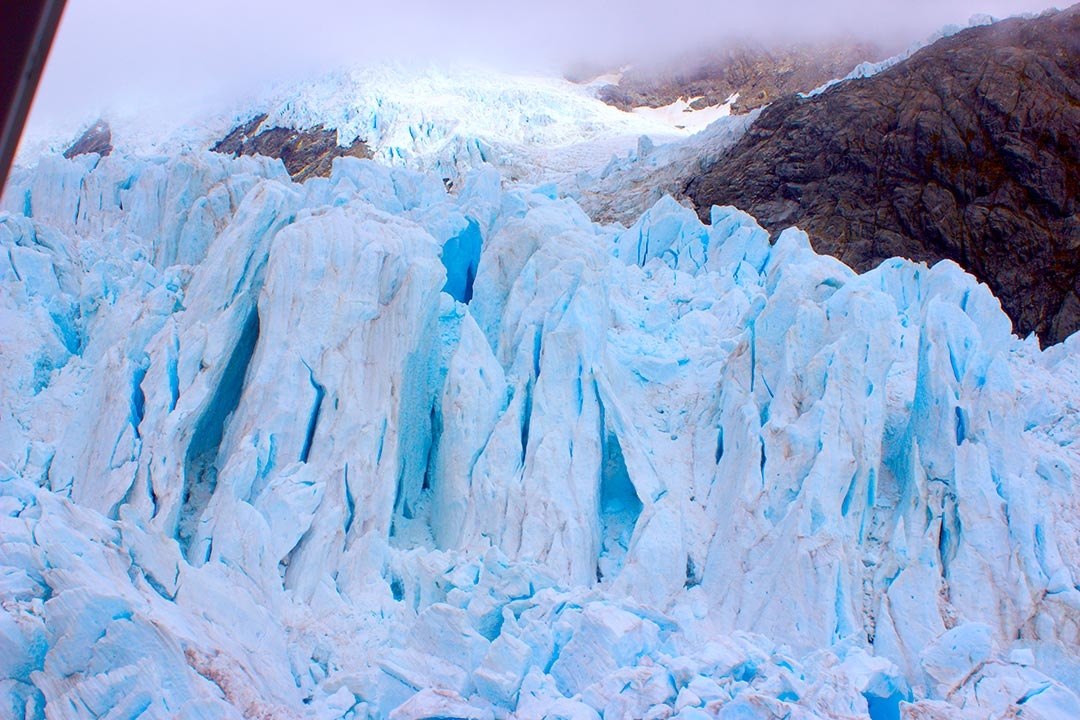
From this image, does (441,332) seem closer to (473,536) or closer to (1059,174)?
(473,536)

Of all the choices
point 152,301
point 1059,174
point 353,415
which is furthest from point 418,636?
point 1059,174

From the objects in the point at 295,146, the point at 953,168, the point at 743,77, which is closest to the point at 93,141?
the point at 295,146

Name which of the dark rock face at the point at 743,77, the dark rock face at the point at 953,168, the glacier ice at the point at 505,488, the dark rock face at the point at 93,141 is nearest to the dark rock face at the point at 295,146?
the dark rock face at the point at 93,141

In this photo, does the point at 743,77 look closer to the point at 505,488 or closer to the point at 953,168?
the point at 953,168

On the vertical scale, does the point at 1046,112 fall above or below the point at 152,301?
above

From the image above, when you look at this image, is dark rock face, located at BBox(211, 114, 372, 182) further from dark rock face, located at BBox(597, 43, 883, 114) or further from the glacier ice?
the glacier ice

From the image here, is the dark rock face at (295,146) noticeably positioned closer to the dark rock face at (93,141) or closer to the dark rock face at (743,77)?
the dark rock face at (93,141)
